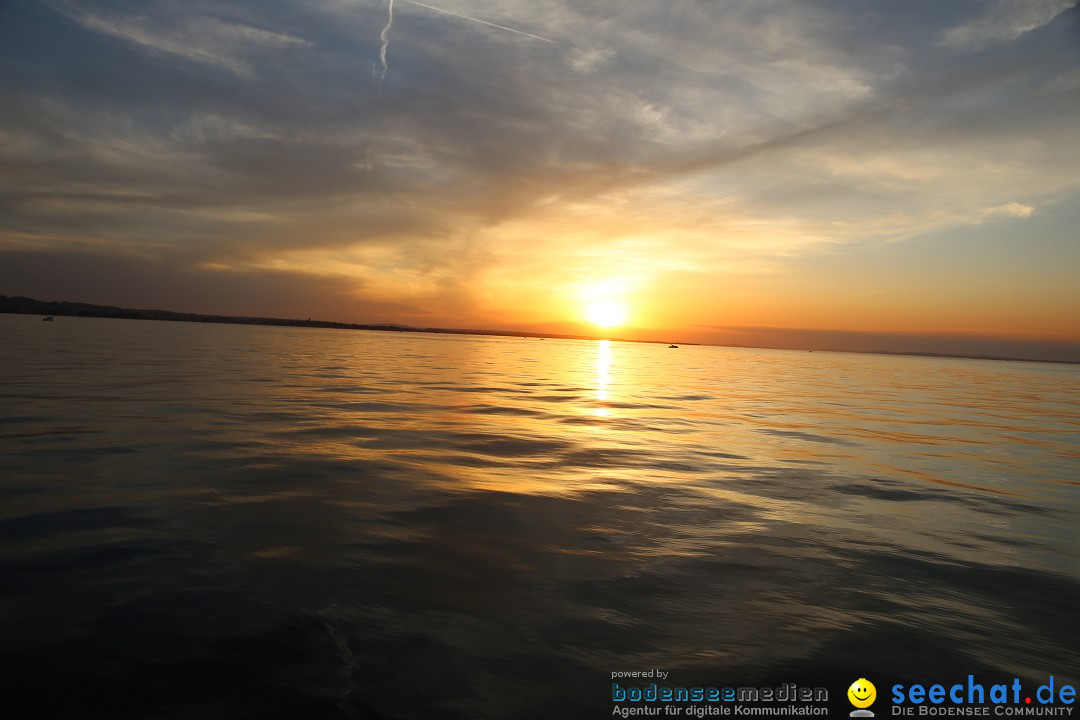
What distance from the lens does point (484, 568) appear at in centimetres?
577

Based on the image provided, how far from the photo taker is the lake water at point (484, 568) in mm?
3801

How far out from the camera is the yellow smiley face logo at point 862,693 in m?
3.87

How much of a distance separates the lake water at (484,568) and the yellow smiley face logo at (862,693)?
9 centimetres

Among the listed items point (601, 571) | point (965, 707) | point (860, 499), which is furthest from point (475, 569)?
point (860, 499)

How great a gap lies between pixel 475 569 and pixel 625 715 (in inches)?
96.7

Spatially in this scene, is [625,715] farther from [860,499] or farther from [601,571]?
[860,499]

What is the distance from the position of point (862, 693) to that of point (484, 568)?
3412 mm

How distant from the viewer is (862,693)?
3.97 m

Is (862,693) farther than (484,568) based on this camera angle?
No

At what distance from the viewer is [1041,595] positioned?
5.62 m

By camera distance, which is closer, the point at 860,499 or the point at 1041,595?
the point at 1041,595

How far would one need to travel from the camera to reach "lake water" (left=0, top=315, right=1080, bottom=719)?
3801 millimetres

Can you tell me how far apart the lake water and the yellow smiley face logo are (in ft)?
0.29

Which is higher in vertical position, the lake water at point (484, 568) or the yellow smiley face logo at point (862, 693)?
the lake water at point (484, 568)
